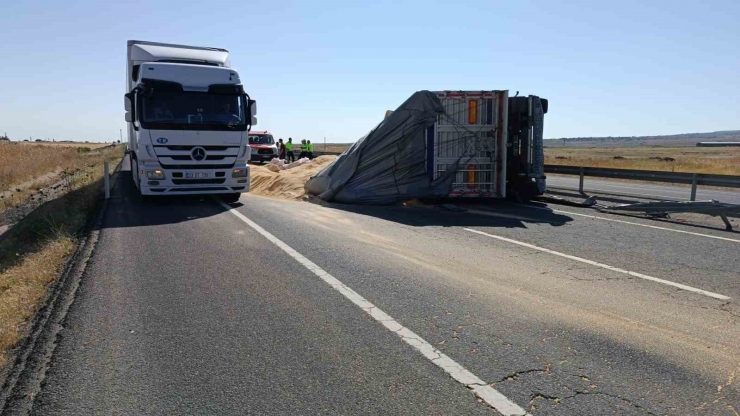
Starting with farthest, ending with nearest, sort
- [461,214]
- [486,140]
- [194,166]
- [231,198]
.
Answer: [231,198]
[486,140]
[194,166]
[461,214]

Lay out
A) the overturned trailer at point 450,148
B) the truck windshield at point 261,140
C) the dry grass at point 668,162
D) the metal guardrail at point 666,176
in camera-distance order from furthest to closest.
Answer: the truck windshield at point 261,140
the dry grass at point 668,162
the metal guardrail at point 666,176
the overturned trailer at point 450,148

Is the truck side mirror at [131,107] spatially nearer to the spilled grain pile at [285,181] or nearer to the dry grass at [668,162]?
the spilled grain pile at [285,181]

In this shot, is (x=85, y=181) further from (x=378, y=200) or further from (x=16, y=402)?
(x=16, y=402)

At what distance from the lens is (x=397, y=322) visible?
17.3 ft

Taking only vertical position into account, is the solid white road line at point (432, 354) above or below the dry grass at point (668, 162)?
below

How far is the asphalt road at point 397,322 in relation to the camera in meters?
3.83

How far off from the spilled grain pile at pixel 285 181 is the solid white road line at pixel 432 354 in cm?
1051

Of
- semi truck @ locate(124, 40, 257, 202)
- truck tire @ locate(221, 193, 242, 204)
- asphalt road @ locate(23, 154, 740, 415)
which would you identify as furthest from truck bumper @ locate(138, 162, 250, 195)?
asphalt road @ locate(23, 154, 740, 415)

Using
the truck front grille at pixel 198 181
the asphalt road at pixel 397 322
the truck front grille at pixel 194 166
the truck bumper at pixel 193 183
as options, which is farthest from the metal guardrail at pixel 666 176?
the truck front grille at pixel 198 181

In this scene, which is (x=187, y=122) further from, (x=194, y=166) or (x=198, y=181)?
(x=198, y=181)

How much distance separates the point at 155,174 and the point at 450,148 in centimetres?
702

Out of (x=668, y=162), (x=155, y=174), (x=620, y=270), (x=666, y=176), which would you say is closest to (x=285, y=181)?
(x=155, y=174)

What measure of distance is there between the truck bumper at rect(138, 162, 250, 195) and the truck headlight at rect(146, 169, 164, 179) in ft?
0.19

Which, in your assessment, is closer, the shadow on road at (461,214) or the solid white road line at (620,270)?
the solid white road line at (620,270)
